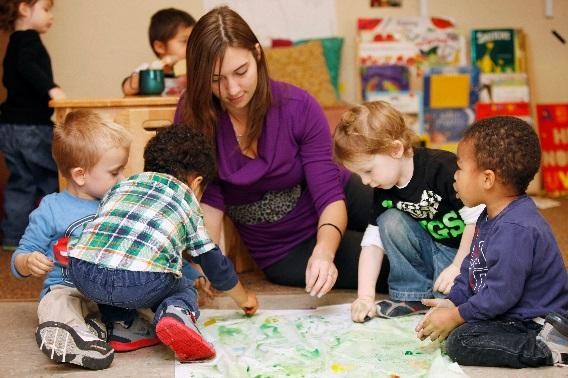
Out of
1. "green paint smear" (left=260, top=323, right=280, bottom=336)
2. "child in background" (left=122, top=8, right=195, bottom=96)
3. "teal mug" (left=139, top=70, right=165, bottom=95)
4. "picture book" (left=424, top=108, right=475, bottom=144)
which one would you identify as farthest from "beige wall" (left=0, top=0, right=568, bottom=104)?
"green paint smear" (left=260, top=323, right=280, bottom=336)

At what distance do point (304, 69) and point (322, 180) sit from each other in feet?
5.70

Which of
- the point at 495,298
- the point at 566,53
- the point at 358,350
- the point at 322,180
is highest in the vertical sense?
the point at 566,53

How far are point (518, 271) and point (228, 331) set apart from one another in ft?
2.24

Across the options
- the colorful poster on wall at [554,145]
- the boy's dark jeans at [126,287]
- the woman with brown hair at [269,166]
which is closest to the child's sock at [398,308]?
the woman with brown hair at [269,166]

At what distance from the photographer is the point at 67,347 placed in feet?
5.06

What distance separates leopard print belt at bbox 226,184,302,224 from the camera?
2.13 meters

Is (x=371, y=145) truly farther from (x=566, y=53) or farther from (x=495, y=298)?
(x=566, y=53)

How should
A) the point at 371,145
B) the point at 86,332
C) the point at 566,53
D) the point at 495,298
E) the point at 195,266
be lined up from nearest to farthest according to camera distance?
the point at 495,298 < the point at 86,332 < the point at 371,145 < the point at 195,266 < the point at 566,53

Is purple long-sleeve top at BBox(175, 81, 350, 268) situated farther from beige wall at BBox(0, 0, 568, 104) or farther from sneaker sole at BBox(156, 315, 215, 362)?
beige wall at BBox(0, 0, 568, 104)

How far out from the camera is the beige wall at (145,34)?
383cm

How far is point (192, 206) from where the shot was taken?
1.64 metres

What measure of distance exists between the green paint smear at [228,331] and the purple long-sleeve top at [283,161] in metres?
0.40

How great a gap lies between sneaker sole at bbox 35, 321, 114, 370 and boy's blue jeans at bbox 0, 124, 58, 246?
149 centimetres

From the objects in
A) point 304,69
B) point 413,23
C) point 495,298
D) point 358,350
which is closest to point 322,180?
point 358,350
